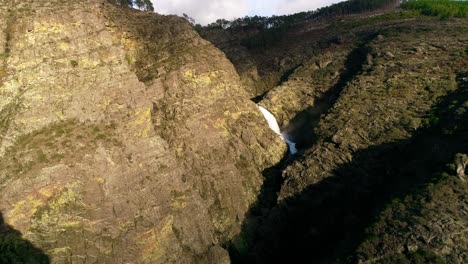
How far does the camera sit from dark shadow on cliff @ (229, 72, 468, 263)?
4222 centimetres

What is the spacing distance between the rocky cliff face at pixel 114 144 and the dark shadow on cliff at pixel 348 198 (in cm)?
341

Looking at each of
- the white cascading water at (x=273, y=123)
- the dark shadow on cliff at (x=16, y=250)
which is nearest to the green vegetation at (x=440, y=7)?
the white cascading water at (x=273, y=123)

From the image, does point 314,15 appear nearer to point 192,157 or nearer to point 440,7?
point 440,7

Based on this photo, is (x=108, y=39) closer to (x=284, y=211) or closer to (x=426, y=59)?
(x=284, y=211)

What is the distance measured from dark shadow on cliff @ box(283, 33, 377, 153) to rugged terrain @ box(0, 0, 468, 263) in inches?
27.8

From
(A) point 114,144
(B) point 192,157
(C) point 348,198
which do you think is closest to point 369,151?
(C) point 348,198

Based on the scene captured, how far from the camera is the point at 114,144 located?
44.4 m

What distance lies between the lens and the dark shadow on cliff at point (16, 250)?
35844 millimetres

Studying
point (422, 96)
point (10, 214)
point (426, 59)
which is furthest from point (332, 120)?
point (10, 214)

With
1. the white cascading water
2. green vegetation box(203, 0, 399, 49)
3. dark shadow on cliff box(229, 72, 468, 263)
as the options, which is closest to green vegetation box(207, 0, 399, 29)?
green vegetation box(203, 0, 399, 49)

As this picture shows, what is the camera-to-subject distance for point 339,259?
35062 millimetres

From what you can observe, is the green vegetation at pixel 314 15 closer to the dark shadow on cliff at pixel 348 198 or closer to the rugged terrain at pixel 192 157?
the rugged terrain at pixel 192 157

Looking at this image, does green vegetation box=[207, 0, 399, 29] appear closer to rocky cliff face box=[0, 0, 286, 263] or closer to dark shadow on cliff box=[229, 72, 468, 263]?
rocky cliff face box=[0, 0, 286, 263]

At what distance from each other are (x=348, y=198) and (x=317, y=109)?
954 inches
